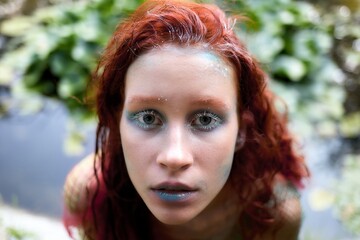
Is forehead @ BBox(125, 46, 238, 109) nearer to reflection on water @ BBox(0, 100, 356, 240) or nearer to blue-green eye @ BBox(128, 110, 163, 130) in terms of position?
blue-green eye @ BBox(128, 110, 163, 130)

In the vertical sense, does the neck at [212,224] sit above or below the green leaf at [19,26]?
below

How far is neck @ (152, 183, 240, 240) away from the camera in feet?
5.61

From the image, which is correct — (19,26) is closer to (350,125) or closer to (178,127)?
(350,125)

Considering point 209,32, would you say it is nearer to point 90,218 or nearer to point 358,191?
point 90,218

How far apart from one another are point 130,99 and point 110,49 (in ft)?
0.71

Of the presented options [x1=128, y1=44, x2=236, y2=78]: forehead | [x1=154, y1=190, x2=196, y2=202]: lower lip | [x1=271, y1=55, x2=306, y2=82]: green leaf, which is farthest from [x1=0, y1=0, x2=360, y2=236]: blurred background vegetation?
[x1=154, y1=190, x2=196, y2=202]: lower lip

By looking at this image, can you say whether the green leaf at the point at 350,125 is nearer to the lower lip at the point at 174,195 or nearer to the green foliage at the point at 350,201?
the green foliage at the point at 350,201

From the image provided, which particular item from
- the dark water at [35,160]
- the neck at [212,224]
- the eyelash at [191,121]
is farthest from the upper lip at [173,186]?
the dark water at [35,160]

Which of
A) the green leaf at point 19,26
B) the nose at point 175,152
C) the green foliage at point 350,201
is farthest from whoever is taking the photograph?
the green leaf at point 19,26

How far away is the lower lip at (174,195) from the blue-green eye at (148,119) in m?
0.16

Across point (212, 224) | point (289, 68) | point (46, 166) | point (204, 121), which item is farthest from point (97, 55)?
point (204, 121)

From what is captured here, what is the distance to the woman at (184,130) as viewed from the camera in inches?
51.9

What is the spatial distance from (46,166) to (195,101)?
95.6 inches

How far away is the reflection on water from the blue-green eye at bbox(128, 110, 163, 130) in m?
1.71
